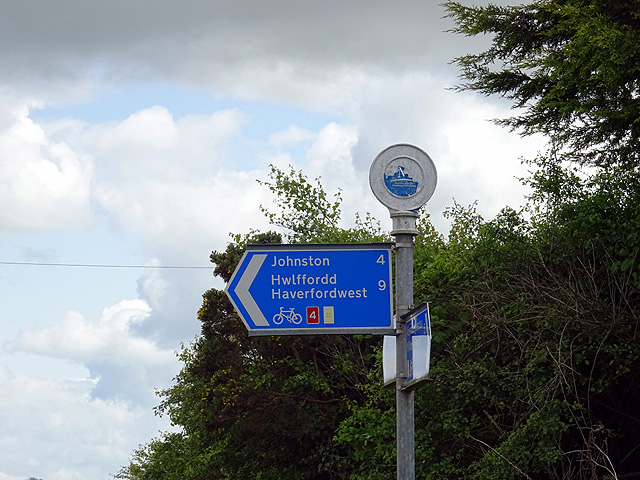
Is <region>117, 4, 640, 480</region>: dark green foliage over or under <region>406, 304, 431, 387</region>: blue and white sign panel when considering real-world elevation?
over

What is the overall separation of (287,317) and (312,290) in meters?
0.18

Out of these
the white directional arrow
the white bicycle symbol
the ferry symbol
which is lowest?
the white bicycle symbol

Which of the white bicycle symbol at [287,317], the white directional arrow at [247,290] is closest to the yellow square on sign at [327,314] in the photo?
the white bicycle symbol at [287,317]

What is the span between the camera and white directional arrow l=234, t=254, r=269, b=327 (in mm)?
4379

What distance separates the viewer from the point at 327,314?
14.3ft

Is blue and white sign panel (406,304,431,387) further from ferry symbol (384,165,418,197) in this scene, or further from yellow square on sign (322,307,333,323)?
ferry symbol (384,165,418,197)

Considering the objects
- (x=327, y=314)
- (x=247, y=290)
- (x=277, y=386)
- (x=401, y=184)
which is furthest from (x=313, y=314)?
(x=277, y=386)

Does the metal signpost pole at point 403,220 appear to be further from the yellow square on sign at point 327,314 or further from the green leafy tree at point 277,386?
the green leafy tree at point 277,386

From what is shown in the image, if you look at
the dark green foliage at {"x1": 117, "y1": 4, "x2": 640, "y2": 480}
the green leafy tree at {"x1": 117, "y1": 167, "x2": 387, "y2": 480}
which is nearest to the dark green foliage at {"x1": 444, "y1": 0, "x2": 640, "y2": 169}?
the dark green foliage at {"x1": 117, "y1": 4, "x2": 640, "y2": 480}

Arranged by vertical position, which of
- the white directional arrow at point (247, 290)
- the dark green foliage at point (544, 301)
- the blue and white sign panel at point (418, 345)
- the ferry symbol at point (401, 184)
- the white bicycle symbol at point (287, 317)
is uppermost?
the dark green foliage at point (544, 301)

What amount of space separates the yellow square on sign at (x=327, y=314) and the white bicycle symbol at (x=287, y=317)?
0.38ft

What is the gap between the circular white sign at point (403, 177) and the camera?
4566 mm

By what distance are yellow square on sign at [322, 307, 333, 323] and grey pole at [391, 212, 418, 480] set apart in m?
0.31

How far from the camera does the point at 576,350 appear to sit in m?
12.0
